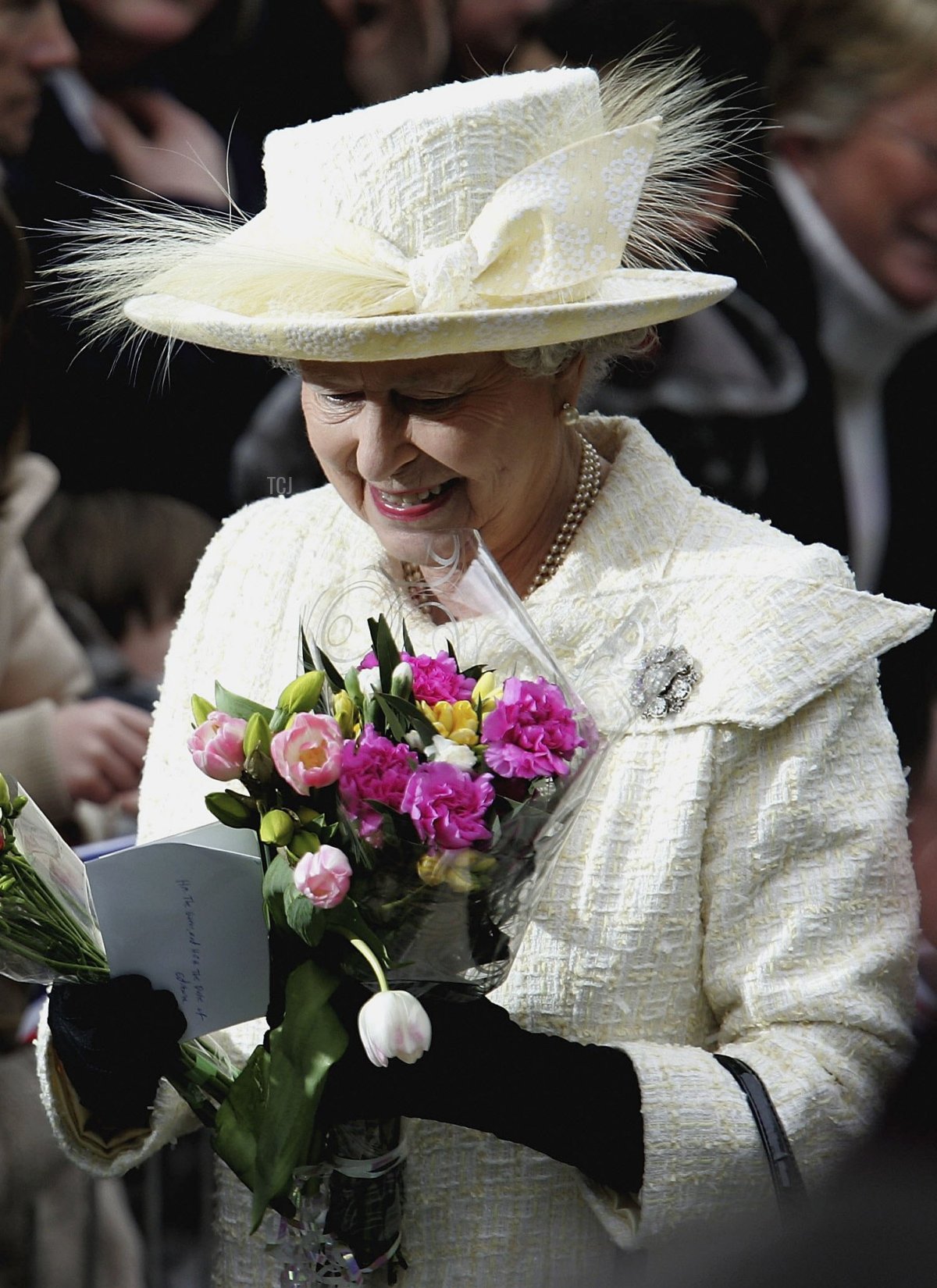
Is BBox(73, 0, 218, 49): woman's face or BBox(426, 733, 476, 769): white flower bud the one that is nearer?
BBox(426, 733, 476, 769): white flower bud

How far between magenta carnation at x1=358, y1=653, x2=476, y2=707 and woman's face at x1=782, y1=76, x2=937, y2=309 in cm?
191

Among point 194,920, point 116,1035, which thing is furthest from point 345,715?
point 116,1035

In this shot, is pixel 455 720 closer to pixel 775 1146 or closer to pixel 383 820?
pixel 383 820

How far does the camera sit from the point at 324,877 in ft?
4.75

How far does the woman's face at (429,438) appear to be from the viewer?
6.29 ft

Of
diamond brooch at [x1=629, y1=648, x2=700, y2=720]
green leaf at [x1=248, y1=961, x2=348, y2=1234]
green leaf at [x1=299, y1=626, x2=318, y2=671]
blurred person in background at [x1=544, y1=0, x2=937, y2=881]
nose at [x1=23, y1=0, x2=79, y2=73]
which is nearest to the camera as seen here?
green leaf at [x1=248, y1=961, x2=348, y2=1234]

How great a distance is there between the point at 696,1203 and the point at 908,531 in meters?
1.79

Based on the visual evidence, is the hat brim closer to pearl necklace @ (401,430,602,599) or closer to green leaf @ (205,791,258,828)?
pearl necklace @ (401,430,602,599)

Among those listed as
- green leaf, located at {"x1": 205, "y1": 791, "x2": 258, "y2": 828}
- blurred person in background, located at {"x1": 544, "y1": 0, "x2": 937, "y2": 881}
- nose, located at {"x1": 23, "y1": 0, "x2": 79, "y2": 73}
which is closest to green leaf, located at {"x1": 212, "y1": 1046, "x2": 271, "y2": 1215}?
green leaf, located at {"x1": 205, "y1": 791, "x2": 258, "y2": 828}

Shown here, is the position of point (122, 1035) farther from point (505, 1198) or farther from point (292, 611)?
point (292, 611)

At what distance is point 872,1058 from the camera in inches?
73.2

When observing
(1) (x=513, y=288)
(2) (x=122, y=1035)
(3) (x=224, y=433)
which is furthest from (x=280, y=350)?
(3) (x=224, y=433)

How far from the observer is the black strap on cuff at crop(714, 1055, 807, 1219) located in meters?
1.80

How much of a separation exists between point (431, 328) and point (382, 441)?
0.53 feet
